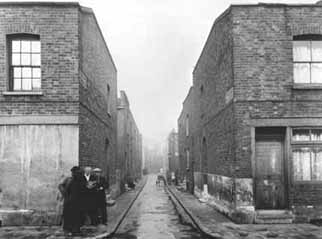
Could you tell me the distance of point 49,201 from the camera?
11.6 metres

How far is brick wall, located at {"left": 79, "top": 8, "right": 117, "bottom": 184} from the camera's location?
12798 millimetres

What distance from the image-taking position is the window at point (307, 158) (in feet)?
40.1

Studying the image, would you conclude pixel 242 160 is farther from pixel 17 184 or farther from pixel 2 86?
pixel 2 86

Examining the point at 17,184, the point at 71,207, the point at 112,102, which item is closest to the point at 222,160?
the point at 71,207

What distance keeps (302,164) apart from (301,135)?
0.93 metres

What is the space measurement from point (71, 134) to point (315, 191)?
791 cm

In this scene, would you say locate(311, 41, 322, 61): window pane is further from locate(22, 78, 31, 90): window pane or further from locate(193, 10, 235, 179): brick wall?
locate(22, 78, 31, 90): window pane

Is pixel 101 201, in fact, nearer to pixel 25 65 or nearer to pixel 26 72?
pixel 26 72

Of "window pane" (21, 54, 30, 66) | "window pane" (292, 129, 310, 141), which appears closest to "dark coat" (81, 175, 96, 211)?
"window pane" (21, 54, 30, 66)

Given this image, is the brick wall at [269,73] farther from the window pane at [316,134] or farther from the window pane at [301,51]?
the window pane at [316,134]

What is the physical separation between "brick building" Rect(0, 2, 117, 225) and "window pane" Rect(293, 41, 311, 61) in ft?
23.1

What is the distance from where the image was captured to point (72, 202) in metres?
10.5

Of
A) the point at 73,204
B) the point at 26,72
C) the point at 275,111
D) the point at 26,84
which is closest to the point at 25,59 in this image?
the point at 26,72

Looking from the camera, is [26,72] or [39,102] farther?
[26,72]
